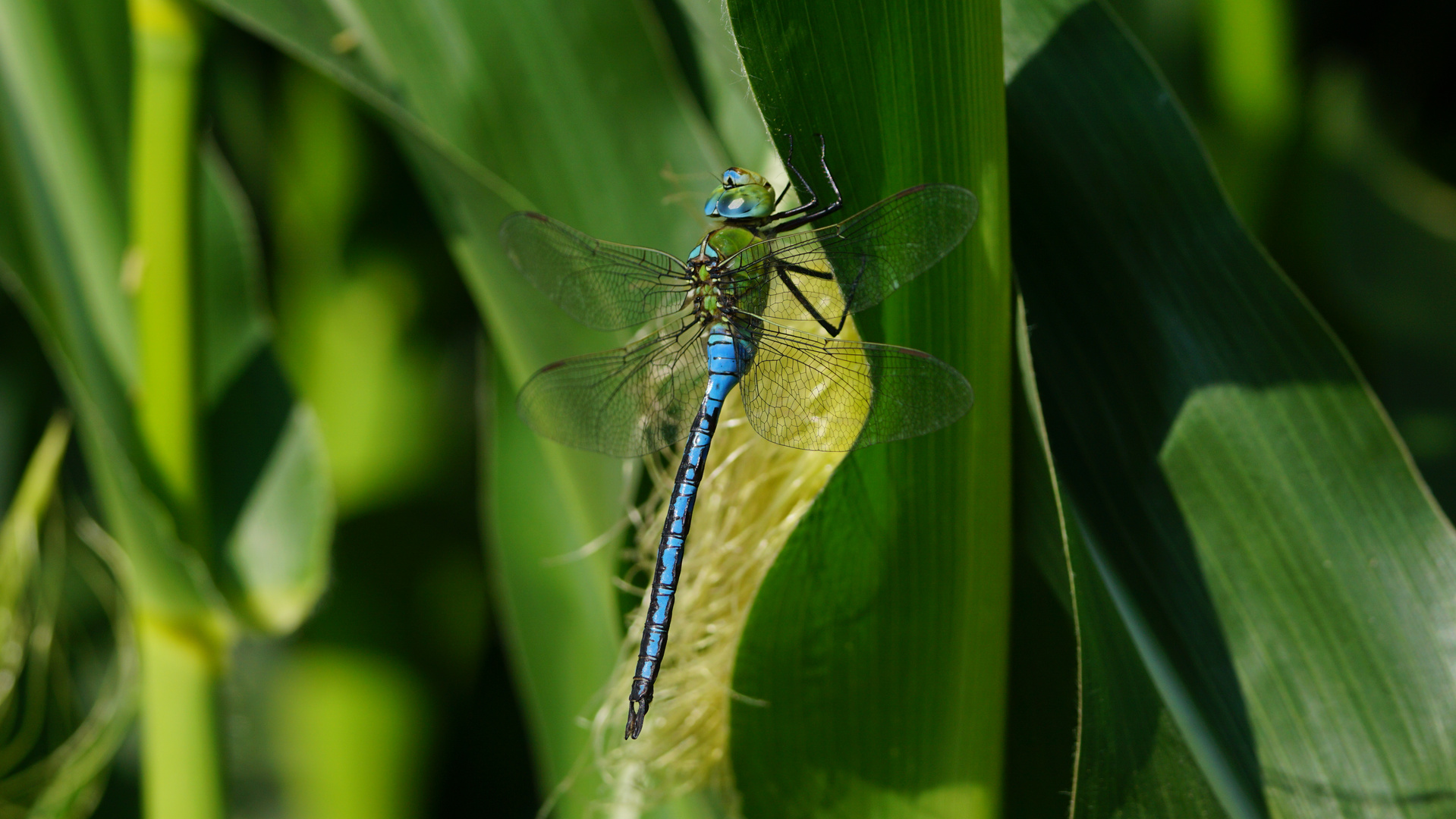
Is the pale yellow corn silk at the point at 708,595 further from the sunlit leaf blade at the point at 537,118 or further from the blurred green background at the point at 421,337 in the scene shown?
the blurred green background at the point at 421,337

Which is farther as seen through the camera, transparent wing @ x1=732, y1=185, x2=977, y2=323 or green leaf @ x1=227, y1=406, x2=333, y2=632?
green leaf @ x1=227, y1=406, x2=333, y2=632

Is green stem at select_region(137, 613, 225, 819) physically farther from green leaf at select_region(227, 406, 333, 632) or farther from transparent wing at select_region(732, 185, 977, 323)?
transparent wing at select_region(732, 185, 977, 323)

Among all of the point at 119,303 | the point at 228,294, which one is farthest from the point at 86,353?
the point at 228,294

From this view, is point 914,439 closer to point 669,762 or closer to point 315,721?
point 669,762

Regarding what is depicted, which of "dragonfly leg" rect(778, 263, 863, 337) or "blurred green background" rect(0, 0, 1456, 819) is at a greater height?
"dragonfly leg" rect(778, 263, 863, 337)

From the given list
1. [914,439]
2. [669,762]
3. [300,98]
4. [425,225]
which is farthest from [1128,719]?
[300,98]

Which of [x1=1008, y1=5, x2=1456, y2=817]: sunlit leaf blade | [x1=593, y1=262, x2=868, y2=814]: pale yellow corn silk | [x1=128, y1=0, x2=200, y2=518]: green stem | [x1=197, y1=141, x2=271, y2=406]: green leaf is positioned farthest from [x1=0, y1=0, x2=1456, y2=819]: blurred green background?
[x1=1008, y1=5, x2=1456, y2=817]: sunlit leaf blade

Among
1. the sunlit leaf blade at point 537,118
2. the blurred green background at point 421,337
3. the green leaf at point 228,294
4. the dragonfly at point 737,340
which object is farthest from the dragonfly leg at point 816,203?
the blurred green background at point 421,337
